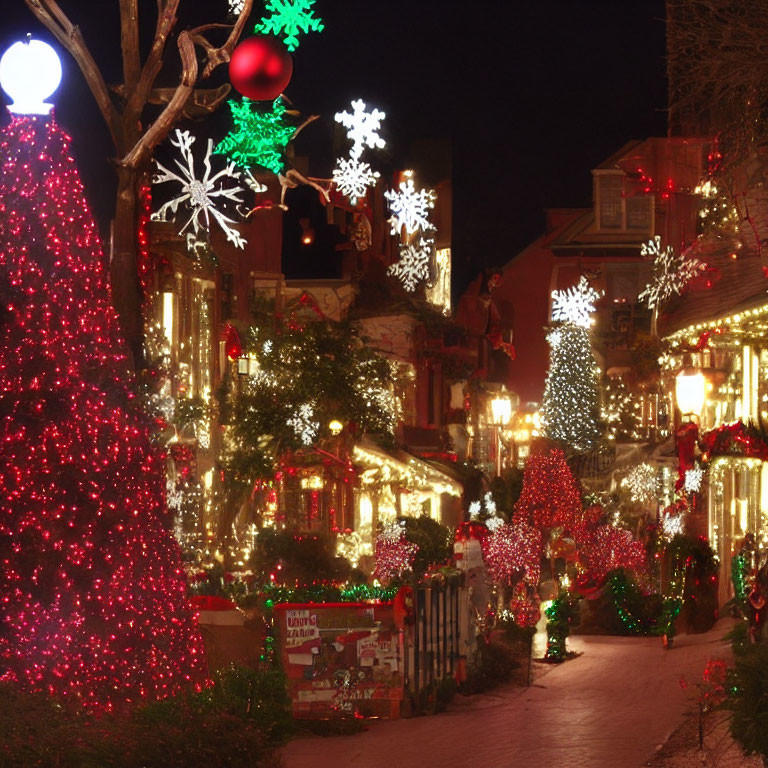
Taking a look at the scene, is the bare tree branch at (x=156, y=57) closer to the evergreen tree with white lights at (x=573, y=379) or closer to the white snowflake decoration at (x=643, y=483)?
the white snowflake decoration at (x=643, y=483)

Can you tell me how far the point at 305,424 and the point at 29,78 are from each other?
42.3 feet

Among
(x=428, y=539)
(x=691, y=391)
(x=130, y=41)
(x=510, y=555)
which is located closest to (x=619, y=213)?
(x=428, y=539)

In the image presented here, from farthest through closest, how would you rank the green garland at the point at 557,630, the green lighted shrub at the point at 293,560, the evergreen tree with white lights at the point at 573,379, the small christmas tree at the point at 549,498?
the evergreen tree with white lights at the point at 573,379
the small christmas tree at the point at 549,498
the green lighted shrub at the point at 293,560
the green garland at the point at 557,630

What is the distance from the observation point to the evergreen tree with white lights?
132 feet

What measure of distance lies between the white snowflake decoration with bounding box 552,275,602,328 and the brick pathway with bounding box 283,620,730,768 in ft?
79.4

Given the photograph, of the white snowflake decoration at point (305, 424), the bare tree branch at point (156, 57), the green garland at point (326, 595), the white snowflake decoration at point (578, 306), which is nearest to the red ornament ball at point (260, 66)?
the bare tree branch at point (156, 57)

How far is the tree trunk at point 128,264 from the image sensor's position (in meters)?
14.7

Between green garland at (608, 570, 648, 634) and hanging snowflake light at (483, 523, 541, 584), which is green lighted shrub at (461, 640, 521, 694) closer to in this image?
hanging snowflake light at (483, 523, 541, 584)

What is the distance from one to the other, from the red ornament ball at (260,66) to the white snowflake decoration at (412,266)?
22313 mm

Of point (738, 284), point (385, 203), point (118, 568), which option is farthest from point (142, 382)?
point (385, 203)

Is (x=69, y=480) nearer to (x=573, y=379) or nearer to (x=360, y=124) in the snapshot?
(x=360, y=124)

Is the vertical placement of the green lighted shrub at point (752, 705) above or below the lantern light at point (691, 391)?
below

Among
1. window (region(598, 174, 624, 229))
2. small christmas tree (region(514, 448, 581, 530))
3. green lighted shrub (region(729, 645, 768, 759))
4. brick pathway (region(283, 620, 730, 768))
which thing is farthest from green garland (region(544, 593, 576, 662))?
window (region(598, 174, 624, 229))

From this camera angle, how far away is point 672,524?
997 inches
